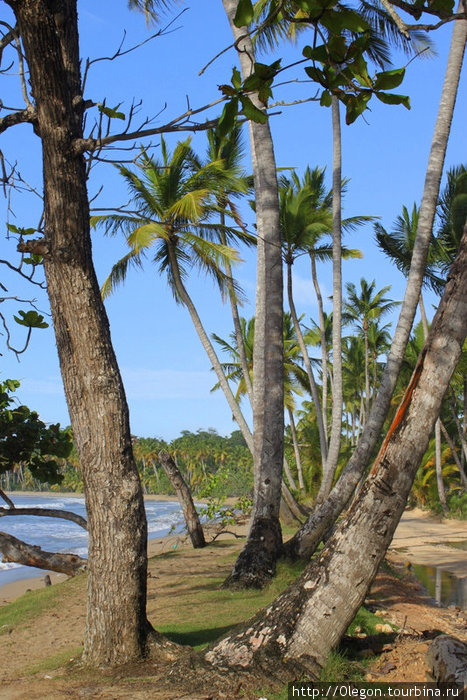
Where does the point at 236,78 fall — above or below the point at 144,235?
below

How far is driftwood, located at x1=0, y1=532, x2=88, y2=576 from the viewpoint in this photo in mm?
6656

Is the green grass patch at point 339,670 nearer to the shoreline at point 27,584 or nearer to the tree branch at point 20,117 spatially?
the tree branch at point 20,117

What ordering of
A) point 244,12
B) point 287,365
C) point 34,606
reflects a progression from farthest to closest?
1. point 287,365
2. point 34,606
3. point 244,12

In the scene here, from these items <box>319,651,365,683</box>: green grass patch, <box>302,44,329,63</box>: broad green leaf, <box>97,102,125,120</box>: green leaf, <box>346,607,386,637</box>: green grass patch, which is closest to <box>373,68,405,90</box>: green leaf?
<box>302,44,329,63</box>: broad green leaf

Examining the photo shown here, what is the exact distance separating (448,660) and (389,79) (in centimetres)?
352

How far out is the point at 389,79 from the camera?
246 centimetres

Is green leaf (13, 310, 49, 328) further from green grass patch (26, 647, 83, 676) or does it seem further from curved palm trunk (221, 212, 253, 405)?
curved palm trunk (221, 212, 253, 405)

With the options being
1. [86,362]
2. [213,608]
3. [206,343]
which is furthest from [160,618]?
[206,343]

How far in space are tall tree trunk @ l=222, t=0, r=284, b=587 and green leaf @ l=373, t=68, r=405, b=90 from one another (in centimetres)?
562

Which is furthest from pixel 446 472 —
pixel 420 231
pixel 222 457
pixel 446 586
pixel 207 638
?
pixel 222 457

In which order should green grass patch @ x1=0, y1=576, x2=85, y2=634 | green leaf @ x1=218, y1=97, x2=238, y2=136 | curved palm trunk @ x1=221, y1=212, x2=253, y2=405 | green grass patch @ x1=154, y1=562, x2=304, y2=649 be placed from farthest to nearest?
curved palm trunk @ x1=221, y1=212, x2=253, y2=405 < green grass patch @ x1=0, y1=576, x2=85, y2=634 < green grass patch @ x1=154, y1=562, x2=304, y2=649 < green leaf @ x1=218, y1=97, x2=238, y2=136

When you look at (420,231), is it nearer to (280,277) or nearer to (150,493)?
(280,277)

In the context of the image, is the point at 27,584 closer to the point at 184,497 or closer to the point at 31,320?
the point at 184,497

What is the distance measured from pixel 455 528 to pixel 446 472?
6.15m
